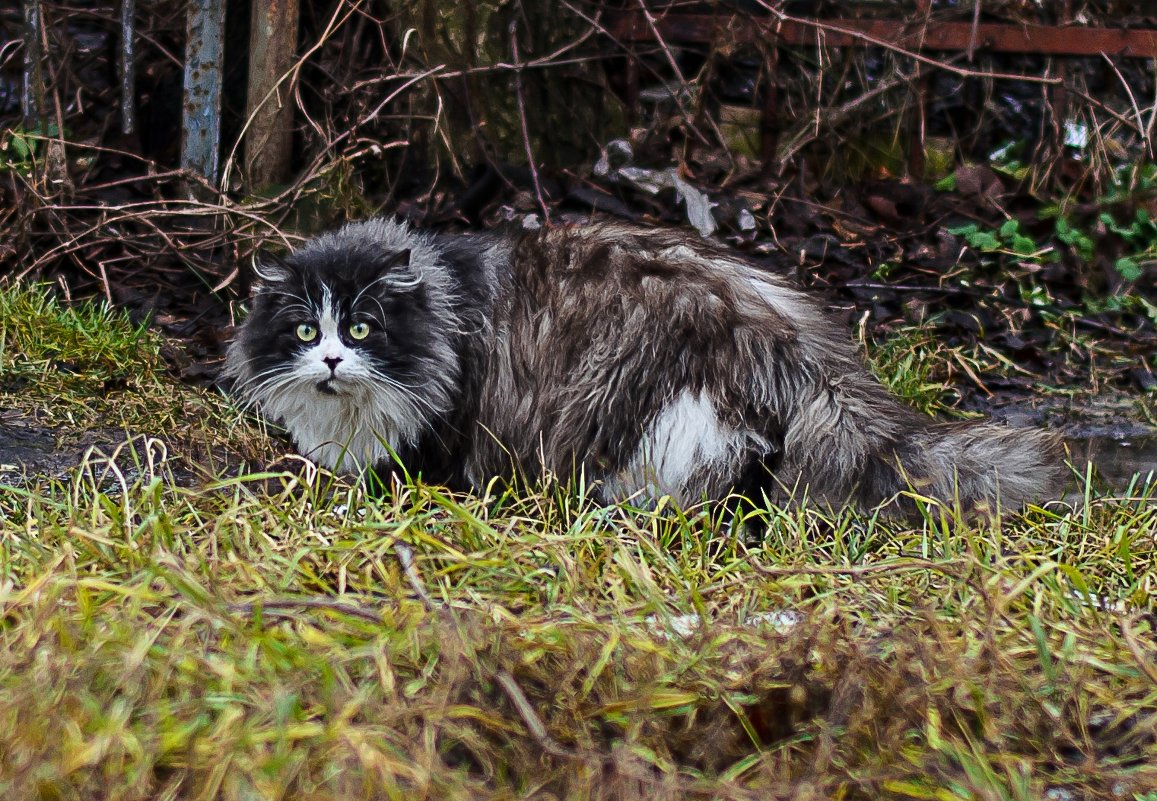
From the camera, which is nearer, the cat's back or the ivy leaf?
the cat's back

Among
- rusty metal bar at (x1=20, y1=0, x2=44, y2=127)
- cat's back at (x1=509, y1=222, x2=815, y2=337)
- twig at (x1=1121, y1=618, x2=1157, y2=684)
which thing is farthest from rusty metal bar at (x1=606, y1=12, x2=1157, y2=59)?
twig at (x1=1121, y1=618, x2=1157, y2=684)

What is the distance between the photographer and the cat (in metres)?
3.32

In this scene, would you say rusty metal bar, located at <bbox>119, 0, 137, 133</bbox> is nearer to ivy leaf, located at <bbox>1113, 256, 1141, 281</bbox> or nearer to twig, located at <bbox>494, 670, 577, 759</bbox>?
twig, located at <bbox>494, 670, 577, 759</bbox>

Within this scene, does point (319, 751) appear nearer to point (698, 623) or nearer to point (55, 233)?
point (698, 623)

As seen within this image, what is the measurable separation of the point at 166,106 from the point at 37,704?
4.30m

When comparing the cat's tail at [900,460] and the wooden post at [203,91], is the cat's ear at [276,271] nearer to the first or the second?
the cat's tail at [900,460]

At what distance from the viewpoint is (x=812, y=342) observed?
3443mm

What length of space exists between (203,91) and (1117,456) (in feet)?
12.6

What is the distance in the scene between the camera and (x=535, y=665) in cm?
234

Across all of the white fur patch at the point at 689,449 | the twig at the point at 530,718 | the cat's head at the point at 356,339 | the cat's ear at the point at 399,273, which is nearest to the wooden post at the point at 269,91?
the cat's head at the point at 356,339

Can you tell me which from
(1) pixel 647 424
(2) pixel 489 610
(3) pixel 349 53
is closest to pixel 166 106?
(3) pixel 349 53

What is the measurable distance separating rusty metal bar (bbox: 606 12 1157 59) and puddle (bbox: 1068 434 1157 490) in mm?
2329

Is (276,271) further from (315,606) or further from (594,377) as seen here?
(315,606)

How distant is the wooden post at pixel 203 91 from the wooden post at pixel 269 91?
14cm
